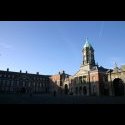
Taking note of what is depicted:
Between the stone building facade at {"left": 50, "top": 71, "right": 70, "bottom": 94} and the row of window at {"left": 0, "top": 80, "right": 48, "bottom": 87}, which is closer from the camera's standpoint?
the stone building facade at {"left": 50, "top": 71, "right": 70, "bottom": 94}

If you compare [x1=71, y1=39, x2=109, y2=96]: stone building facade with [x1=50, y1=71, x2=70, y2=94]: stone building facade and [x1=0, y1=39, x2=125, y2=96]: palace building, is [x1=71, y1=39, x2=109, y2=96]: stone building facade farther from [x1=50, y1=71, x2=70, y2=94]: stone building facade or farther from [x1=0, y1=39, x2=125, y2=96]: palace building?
[x1=50, y1=71, x2=70, y2=94]: stone building facade

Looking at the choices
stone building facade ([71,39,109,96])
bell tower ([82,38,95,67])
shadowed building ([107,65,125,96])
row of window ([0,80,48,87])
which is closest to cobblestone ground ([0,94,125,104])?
shadowed building ([107,65,125,96])

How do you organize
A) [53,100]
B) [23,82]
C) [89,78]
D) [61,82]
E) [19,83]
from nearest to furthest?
[53,100]
[89,78]
[61,82]
[19,83]
[23,82]

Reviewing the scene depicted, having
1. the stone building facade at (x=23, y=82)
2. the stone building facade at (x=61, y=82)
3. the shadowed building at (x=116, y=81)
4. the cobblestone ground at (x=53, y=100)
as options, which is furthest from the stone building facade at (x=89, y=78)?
the cobblestone ground at (x=53, y=100)

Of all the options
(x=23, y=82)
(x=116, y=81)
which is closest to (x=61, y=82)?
(x=23, y=82)

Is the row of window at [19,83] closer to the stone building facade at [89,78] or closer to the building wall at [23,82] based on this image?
the building wall at [23,82]

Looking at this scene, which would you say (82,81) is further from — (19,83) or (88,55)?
(19,83)

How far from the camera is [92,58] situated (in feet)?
207

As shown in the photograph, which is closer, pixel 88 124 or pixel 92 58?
pixel 88 124
